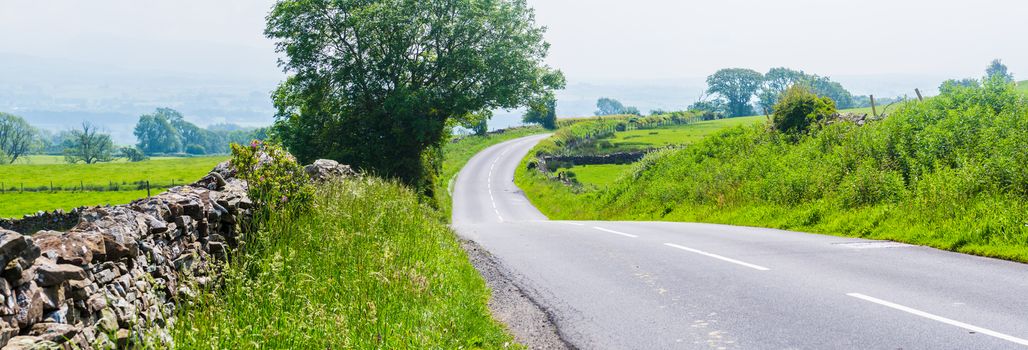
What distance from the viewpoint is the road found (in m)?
6.68

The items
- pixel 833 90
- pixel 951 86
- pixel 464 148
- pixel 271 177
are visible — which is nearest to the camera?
pixel 271 177

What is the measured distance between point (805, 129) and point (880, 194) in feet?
41.6

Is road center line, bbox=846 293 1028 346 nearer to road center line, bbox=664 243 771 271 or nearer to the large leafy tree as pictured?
road center line, bbox=664 243 771 271

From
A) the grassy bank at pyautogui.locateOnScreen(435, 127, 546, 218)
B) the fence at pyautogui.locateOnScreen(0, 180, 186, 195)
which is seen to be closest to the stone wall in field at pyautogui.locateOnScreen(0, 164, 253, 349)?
the grassy bank at pyautogui.locateOnScreen(435, 127, 546, 218)

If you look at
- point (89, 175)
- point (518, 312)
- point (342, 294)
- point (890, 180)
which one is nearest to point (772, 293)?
point (518, 312)

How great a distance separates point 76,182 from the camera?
8488cm

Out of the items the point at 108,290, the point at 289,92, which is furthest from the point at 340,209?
the point at 289,92

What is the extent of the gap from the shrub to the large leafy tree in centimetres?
2960

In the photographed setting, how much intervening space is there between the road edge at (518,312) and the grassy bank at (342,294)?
25cm

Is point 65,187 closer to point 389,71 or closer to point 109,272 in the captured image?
point 389,71

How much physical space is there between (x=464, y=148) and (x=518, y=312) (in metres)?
107

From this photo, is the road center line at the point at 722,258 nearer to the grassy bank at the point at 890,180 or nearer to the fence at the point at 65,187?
the grassy bank at the point at 890,180

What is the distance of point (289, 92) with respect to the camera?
45281mm

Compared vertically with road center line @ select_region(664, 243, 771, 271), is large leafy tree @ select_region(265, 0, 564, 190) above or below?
above
